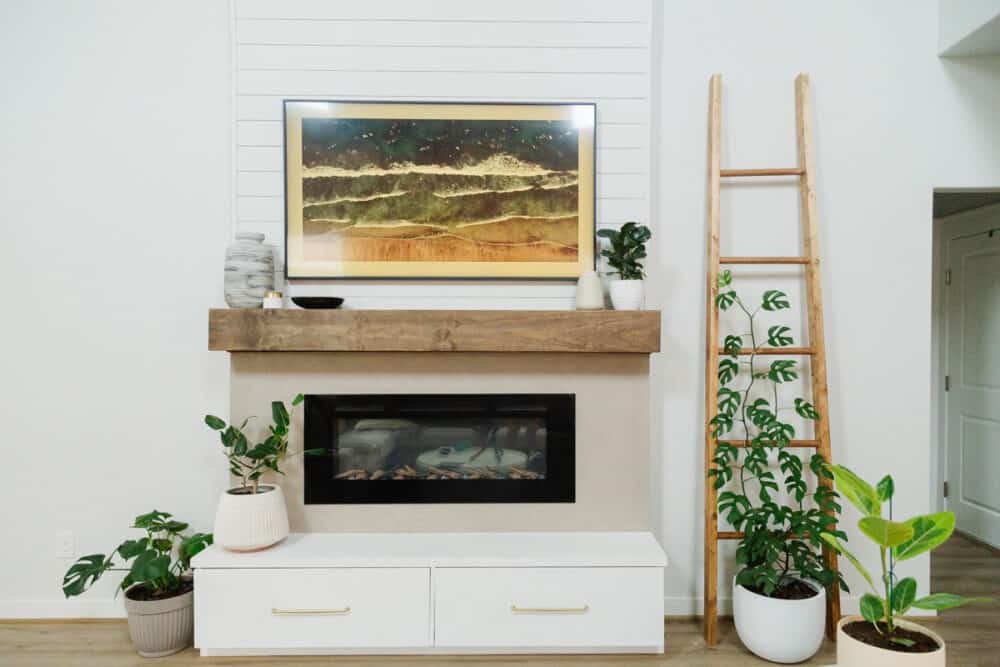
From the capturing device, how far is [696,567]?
268 cm

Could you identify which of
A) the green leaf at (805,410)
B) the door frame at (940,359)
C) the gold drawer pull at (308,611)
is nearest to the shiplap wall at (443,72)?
the green leaf at (805,410)

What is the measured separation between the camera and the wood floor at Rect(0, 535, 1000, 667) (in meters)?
2.28

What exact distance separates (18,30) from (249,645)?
8.89ft

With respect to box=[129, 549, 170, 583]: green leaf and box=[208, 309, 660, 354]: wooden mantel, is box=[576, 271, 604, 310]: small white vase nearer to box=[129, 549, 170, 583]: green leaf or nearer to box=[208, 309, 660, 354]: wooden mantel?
box=[208, 309, 660, 354]: wooden mantel

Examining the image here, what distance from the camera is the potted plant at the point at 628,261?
245 centimetres

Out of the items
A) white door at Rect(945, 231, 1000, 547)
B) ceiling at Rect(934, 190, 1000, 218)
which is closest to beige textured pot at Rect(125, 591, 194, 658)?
ceiling at Rect(934, 190, 1000, 218)

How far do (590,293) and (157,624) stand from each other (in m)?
2.09

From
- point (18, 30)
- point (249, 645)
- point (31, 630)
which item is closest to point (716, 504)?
point (249, 645)

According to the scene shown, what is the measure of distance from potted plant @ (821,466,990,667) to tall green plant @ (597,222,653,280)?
114 cm

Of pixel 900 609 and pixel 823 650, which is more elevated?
pixel 900 609

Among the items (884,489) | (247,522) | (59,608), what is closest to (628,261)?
(884,489)

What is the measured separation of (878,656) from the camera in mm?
1440

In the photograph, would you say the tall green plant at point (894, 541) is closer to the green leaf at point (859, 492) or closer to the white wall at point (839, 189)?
the green leaf at point (859, 492)

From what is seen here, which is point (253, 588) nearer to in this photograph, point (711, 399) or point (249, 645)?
point (249, 645)
